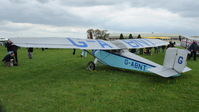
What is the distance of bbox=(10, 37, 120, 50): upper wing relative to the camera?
6702 mm

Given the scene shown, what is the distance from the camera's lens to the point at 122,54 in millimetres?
9516

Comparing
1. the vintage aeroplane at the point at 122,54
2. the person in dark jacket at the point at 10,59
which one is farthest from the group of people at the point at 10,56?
the vintage aeroplane at the point at 122,54

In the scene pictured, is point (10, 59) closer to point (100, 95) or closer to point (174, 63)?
point (100, 95)

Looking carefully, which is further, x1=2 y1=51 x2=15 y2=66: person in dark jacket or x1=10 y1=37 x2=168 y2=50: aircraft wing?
x1=2 y1=51 x2=15 y2=66: person in dark jacket

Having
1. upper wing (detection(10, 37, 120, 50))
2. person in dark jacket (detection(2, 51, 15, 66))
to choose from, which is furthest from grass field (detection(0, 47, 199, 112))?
person in dark jacket (detection(2, 51, 15, 66))

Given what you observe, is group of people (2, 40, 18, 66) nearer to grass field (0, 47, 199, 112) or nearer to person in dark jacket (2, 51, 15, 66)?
person in dark jacket (2, 51, 15, 66)

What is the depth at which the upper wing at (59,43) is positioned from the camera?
670 centimetres

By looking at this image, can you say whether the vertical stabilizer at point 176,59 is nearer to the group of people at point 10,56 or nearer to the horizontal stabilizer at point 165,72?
the horizontal stabilizer at point 165,72

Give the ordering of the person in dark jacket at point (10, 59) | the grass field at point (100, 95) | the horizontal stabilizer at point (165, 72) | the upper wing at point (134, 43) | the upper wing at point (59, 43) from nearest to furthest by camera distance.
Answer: the grass field at point (100, 95)
the upper wing at point (59, 43)
the horizontal stabilizer at point (165, 72)
the upper wing at point (134, 43)
the person in dark jacket at point (10, 59)

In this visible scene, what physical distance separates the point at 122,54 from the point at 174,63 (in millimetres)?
2929

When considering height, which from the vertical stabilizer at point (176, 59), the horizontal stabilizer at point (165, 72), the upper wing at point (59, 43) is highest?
the upper wing at point (59, 43)

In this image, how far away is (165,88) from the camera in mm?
6422

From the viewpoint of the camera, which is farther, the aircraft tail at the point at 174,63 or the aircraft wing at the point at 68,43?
the aircraft tail at the point at 174,63

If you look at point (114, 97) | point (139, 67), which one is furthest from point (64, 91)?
point (139, 67)
